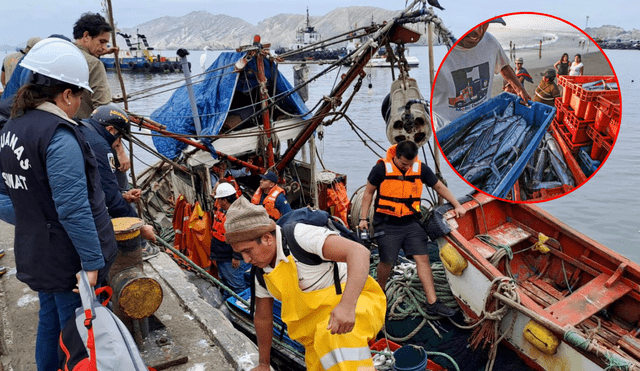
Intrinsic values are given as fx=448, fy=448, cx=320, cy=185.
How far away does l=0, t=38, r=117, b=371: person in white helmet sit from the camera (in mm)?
2146

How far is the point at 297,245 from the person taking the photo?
7.16 feet

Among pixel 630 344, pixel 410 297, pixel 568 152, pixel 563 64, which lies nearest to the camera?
pixel 563 64

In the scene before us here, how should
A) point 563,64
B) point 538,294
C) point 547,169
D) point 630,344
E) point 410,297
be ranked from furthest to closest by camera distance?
point 410,297
point 538,294
point 630,344
point 547,169
point 563,64

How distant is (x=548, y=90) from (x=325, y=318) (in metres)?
2.01

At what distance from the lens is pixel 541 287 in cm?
593

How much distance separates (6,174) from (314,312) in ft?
5.59

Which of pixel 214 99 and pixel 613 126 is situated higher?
pixel 214 99

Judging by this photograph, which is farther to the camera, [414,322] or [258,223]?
[414,322]

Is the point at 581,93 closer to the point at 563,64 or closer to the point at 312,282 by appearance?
the point at 563,64

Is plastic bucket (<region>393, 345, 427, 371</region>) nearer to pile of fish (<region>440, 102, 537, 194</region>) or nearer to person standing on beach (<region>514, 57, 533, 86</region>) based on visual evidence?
pile of fish (<region>440, 102, 537, 194</region>)

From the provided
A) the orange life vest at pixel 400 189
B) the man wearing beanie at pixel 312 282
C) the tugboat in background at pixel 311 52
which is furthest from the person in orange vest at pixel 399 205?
the tugboat in background at pixel 311 52

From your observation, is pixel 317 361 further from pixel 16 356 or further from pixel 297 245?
pixel 16 356

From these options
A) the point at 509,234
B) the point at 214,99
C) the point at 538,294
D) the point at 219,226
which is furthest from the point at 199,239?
the point at 538,294

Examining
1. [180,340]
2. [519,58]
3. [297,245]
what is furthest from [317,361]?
[519,58]
